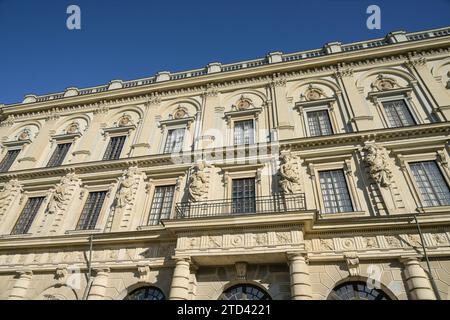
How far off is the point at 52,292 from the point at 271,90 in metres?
17.0

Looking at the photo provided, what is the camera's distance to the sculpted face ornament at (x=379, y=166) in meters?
11.9

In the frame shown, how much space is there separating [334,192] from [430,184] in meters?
4.23

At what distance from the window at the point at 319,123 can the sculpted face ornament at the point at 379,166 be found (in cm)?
282

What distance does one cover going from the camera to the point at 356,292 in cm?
990

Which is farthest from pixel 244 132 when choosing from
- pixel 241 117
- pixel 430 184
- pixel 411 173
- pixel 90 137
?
pixel 90 137

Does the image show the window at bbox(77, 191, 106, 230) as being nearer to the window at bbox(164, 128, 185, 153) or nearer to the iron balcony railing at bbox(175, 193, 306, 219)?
the window at bbox(164, 128, 185, 153)

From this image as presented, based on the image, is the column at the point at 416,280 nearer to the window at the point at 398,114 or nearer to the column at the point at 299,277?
the column at the point at 299,277

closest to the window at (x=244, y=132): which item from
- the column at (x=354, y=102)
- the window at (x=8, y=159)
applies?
the column at (x=354, y=102)

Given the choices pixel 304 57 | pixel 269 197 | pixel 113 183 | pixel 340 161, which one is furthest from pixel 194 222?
pixel 304 57

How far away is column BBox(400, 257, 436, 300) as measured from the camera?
8.98 m

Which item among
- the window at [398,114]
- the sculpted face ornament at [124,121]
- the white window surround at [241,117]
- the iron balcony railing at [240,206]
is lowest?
the iron balcony railing at [240,206]

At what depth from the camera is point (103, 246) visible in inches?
499

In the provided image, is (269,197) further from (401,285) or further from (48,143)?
(48,143)

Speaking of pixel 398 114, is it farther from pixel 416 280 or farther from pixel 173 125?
pixel 173 125
